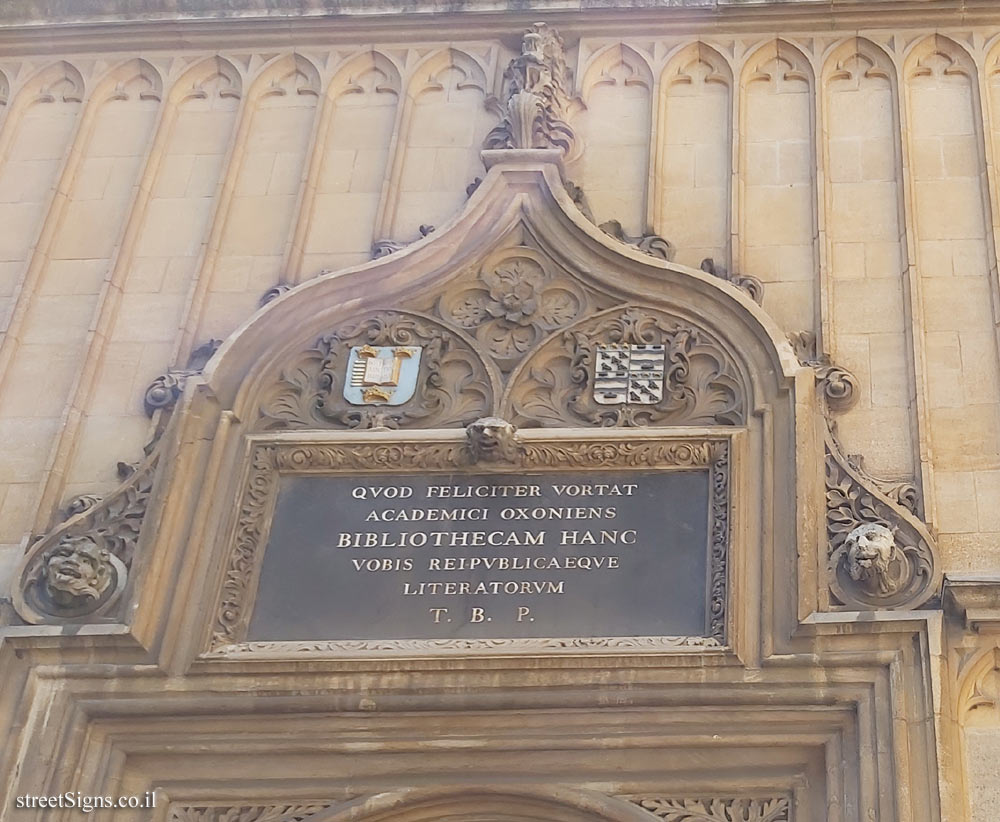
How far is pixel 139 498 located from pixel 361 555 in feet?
4.75

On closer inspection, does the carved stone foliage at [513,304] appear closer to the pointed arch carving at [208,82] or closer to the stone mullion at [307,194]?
the stone mullion at [307,194]

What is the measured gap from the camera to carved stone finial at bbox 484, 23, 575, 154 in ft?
42.7

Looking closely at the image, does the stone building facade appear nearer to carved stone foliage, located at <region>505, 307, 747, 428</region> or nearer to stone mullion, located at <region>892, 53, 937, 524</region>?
stone mullion, located at <region>892, 53, 937, 524</region>

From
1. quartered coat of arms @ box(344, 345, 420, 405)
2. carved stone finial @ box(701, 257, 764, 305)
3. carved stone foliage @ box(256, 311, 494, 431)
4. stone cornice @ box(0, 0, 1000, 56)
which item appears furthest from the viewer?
stone cornice @ box(0, 0, 1000, 56)

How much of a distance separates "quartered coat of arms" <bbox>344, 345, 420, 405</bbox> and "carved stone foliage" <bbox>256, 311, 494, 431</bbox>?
4cm

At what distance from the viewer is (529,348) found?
11.9 m

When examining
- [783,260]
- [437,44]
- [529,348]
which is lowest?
[529,348]

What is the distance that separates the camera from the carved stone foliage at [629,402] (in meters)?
11.4

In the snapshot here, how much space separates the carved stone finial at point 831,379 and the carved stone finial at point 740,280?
497 mm

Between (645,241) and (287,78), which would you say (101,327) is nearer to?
(287,78)

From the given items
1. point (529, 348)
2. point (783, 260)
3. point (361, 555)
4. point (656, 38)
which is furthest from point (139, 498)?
point (656, 38)

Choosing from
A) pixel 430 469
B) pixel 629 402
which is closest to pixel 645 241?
pixel 629 402

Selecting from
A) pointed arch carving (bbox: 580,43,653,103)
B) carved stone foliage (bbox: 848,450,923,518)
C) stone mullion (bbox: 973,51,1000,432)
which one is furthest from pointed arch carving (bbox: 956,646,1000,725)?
pointed arch carving (bbox: 580,43,653,103)

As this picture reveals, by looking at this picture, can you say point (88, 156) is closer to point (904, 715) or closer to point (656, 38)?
point (656, 38)
